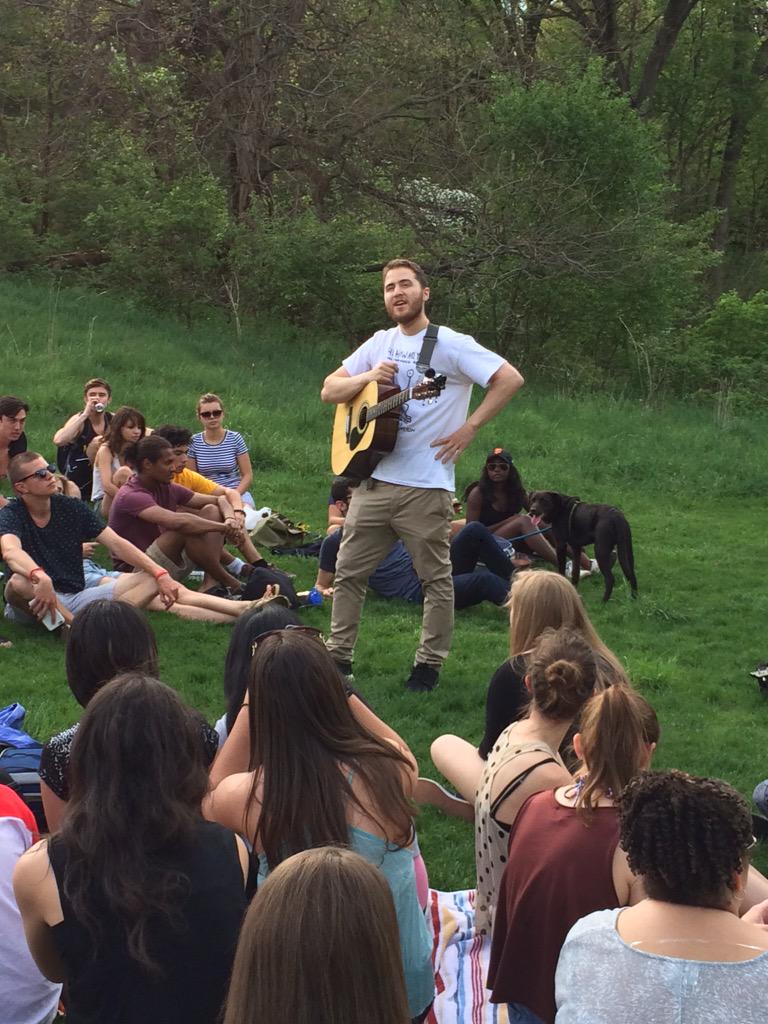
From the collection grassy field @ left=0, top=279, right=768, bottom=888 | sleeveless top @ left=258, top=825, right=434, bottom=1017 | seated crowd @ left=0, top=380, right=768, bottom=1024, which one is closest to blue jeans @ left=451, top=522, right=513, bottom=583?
grassy field @ left=0, top=279, right=768, bottom=888

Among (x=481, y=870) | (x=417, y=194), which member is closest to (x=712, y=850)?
(x=481, y=870)

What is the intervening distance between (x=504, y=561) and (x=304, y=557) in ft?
5.37

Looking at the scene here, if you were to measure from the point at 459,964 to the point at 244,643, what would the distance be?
1252 millimetres

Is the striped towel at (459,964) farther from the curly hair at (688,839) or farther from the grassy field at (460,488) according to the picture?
the curly hair at (688,839)

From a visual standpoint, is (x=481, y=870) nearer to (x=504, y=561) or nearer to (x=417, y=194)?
(x=504, y=561)

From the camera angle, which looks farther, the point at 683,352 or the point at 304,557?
the point at 683,352

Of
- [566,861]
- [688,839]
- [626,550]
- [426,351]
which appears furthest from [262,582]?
[688,839]

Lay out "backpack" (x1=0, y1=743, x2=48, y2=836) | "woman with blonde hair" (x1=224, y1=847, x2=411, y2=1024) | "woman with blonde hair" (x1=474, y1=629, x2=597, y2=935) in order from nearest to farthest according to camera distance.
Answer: "woman with blonde hair" (x1=224, y1=847, x2=411, y2=1024) → "woman with blonde hair" (x1=474, y1=629, x2=597, y2=935) → "backpack" (x1=0, y1=743, x2=48, y2=836)

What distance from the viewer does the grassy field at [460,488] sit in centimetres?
577

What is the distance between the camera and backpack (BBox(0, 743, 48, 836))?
3873mm

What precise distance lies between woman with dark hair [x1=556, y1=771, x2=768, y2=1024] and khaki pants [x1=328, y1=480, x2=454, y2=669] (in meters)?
3.50

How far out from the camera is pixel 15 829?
121 inches

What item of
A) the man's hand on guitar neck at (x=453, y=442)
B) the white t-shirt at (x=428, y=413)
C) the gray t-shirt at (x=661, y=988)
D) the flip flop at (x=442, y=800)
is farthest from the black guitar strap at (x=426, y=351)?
the gray t-shirt at (x=661, y=988)

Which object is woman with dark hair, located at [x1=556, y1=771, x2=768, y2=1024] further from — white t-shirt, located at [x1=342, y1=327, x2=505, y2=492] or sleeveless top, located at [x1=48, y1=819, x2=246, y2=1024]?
white t-shirt, located at [x1=342, y1=327, x2=505, y2=492]
